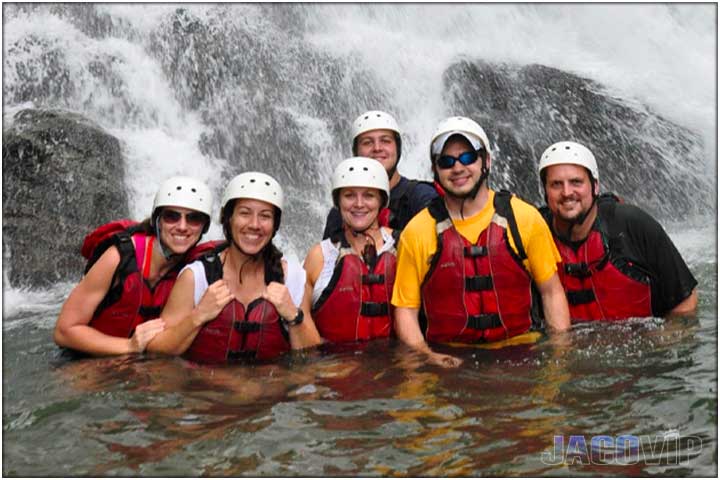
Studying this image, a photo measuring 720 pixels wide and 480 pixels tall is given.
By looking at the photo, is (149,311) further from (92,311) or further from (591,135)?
(591,135)

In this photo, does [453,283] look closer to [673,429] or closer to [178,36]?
[673,429]

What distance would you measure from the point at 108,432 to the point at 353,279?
2557 mm

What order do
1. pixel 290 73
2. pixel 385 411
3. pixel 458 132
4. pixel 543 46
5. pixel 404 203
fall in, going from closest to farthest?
pixel 385 411
pixel 458 132
pixel 404 203
pixel 290 73
pixel 543 46

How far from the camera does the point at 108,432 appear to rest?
5.26 m

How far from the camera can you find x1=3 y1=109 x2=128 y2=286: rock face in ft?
41.8

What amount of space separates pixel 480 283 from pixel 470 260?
0.22 meters

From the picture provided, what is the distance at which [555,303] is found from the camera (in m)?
6.44

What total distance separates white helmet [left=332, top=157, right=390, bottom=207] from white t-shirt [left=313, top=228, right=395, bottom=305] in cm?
41

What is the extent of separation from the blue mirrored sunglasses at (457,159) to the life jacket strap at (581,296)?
64.1 inches

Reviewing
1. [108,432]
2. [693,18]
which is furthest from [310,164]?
[693,18]

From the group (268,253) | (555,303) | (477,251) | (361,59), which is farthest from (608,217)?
(361,59)

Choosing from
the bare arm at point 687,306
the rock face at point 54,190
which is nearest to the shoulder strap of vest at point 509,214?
the bare arm at point 687,306

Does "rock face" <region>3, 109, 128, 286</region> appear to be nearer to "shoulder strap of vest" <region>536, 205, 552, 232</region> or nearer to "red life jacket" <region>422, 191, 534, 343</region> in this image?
"red life jacket" <region>422, 191, 534, 343</region>

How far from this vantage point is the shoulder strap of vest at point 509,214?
6371 mm
